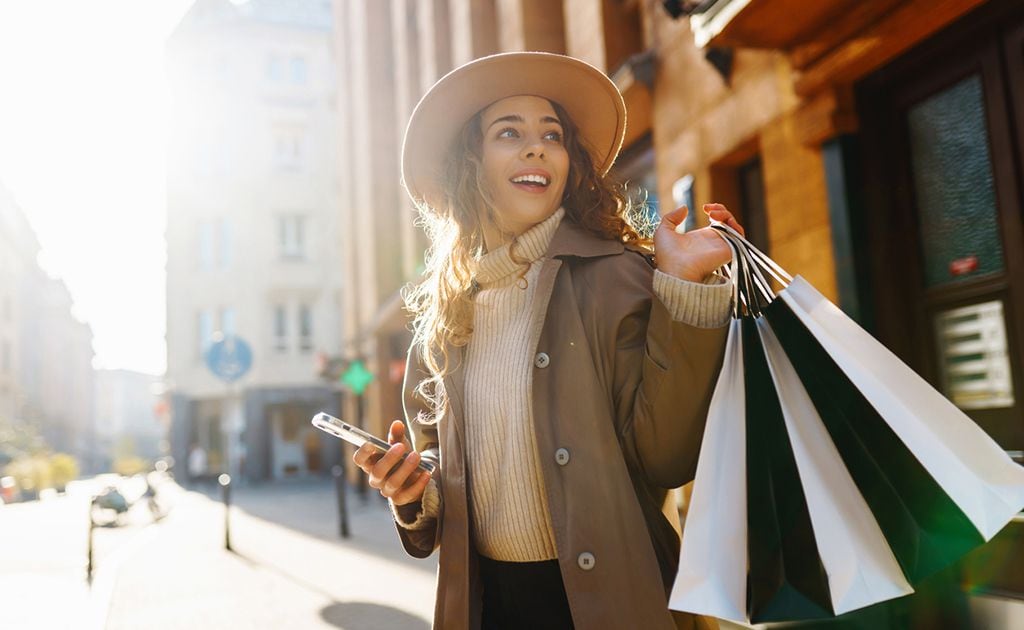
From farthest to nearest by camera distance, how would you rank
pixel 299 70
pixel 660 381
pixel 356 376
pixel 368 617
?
pixel 299 70 < pixel 356 376 < pixel 368 617 < pixel 660 381

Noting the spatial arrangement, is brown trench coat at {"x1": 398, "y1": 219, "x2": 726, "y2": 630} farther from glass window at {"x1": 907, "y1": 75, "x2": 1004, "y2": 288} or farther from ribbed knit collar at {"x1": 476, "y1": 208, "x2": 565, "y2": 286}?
glass window at {"x1": 907, "y1": 75, "x2": 1004, "y2": 288}

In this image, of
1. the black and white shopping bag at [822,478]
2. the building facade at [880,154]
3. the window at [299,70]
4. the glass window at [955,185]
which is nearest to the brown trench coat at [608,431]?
the black and white shopping bag at [822,478]

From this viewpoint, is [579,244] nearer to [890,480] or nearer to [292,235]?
[890,480]

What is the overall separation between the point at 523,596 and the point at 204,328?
37.3 metres

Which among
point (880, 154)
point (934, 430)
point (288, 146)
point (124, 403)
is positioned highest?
point (288, 146)

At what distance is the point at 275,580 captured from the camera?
336 inches

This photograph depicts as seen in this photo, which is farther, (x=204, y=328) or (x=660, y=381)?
(x=204, y=328)

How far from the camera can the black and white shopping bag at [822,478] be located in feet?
4.50

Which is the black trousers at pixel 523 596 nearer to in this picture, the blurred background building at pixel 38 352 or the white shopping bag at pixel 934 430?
the white shopping bag at pixel 934 430

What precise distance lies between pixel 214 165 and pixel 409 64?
21746 millimetres

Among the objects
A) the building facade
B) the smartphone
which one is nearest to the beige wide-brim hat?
the smartphone

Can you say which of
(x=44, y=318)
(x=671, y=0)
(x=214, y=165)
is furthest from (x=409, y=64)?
(x=44, y=318)

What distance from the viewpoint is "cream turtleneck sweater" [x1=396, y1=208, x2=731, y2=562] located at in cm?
198

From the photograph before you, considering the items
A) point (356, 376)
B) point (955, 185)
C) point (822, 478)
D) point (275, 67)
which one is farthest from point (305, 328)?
point (822, 478)
